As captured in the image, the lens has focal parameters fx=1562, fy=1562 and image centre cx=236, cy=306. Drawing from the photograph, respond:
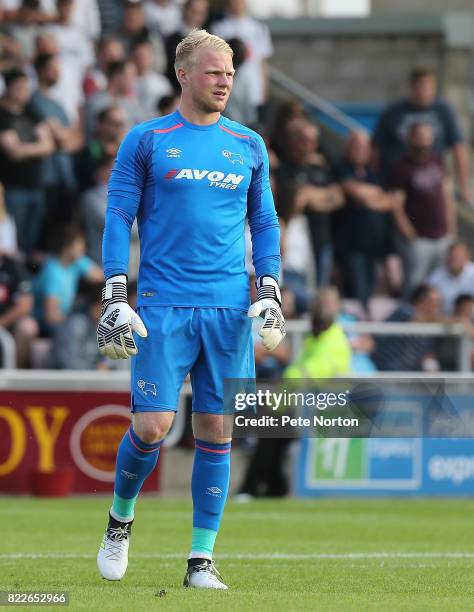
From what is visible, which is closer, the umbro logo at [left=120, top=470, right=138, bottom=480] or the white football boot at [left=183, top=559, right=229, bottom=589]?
the white football boot at [left=183, top=559, right=229, bottom=589]

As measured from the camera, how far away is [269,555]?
8.93 m

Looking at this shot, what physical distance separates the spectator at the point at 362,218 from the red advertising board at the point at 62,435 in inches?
145

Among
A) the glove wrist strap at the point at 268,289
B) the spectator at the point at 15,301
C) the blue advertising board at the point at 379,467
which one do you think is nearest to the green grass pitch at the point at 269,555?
the blue advertising board at the point at 379,467

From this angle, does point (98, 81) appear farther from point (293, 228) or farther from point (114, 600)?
point (114, 600)

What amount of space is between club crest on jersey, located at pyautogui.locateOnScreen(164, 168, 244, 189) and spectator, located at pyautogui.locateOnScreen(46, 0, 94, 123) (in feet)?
31.8

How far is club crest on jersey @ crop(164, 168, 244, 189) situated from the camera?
272 inches

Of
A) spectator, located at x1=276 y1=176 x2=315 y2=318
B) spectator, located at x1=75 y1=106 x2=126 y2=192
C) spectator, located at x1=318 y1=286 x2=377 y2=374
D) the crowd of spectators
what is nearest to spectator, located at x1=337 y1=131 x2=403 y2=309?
the crowd of spectators

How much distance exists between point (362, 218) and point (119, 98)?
300 centimetres

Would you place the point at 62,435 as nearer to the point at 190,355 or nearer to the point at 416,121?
the point at 416,121

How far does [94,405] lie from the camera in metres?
14.6

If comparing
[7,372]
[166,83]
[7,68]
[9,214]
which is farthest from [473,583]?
[166,83]

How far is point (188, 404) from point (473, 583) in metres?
7.85

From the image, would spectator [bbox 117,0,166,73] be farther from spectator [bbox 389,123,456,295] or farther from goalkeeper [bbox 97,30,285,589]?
Answer: goalkeeper [bbox 97,30,285,589]

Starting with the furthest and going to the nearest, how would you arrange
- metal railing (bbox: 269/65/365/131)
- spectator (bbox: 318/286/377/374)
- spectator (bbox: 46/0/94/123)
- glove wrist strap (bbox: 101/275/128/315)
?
metal railing (bbox: 269/65/365/131) → spectator (bbox: 46/0/94/123) → spectator (bbox: 318/286/377/374) → glove wrist strap (bbox: 101/275/128/315)
